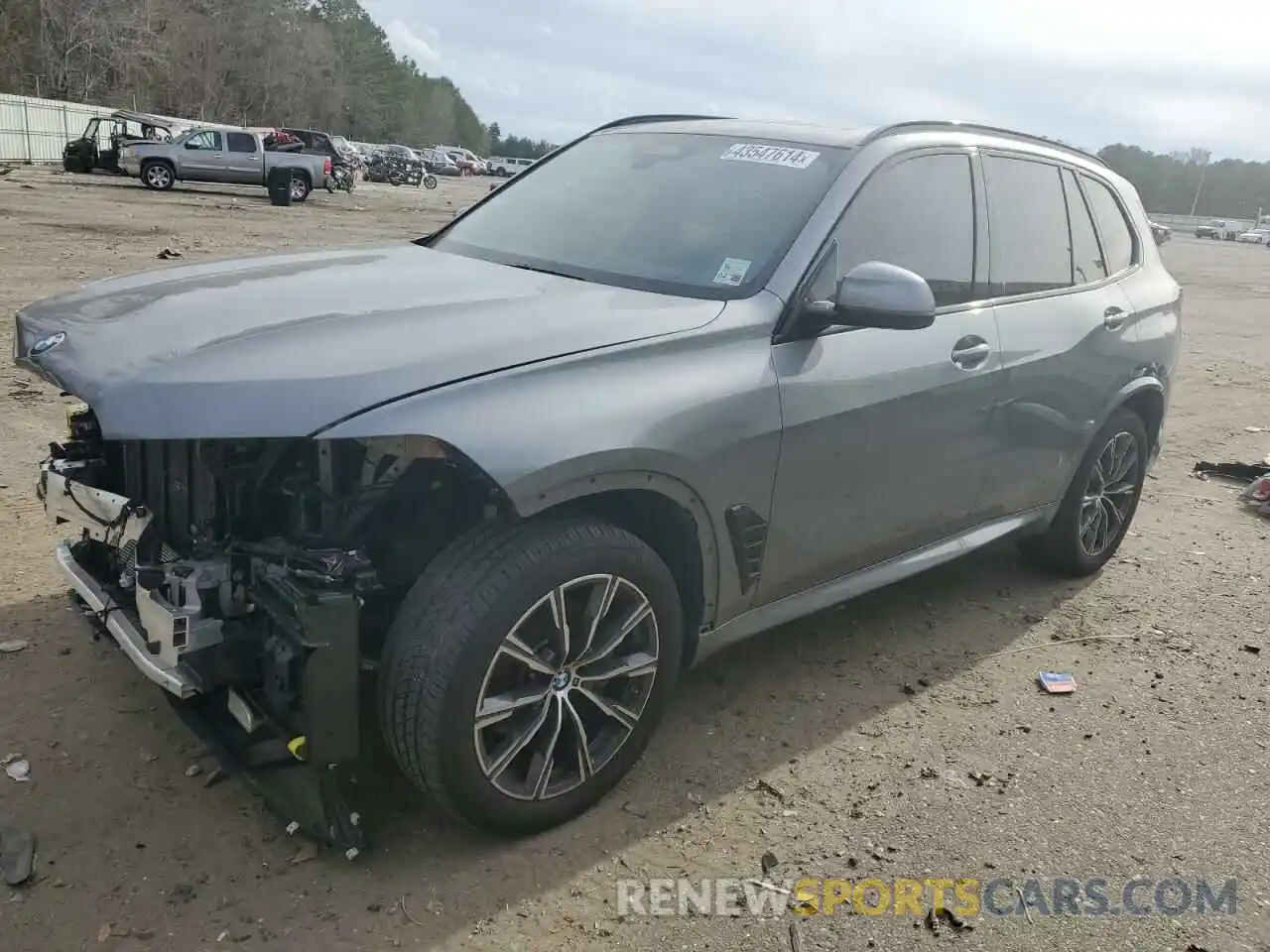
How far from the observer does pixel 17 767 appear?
3.02 metres

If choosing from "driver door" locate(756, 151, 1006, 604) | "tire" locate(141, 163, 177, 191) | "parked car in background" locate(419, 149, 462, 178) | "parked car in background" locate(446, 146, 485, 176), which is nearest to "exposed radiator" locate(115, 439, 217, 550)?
"driver door" locate(756, 151, 1006, 604)

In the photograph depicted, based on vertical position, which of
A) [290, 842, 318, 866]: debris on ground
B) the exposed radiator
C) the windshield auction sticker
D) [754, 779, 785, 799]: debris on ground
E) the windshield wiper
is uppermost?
the windshield auction sticker

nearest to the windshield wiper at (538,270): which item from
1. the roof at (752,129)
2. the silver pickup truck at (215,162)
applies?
the roof at (752,129)

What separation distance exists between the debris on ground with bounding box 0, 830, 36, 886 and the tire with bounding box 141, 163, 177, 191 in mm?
28940

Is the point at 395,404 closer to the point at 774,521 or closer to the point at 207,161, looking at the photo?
the point at 774,521

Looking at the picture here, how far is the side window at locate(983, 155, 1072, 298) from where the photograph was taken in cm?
404

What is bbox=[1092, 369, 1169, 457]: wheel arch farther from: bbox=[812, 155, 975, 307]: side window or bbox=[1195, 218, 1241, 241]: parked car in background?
bbox=[1195, 218, 1241, 241]: parked car in background

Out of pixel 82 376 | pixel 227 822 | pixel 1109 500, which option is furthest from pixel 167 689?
pixel 1109 500

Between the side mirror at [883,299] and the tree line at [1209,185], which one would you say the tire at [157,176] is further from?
the tree line at [1209,185]

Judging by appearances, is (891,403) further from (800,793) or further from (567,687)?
(567,687)

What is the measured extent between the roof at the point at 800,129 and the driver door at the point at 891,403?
0.41 ft

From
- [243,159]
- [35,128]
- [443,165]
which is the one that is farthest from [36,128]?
[443,165]

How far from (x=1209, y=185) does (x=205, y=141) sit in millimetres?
93929

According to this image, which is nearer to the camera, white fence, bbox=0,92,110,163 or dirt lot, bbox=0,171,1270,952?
dirt lot, bbox=0,171,1270,952
